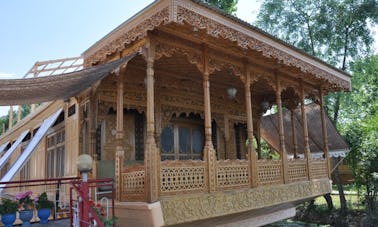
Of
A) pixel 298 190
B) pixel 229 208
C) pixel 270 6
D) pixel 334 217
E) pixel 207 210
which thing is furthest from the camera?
pixel 270 6

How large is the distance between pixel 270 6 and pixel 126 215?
13.3 meters

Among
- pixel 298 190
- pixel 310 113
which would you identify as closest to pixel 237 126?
pixel 310 113

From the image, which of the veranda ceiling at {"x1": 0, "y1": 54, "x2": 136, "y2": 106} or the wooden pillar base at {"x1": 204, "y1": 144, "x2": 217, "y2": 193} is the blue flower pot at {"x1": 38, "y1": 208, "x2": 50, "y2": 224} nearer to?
the veranda ceiling at {"x1": 0, "y1": 54, "x2": 136, "y2": 106}

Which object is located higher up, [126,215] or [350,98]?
[350,98]

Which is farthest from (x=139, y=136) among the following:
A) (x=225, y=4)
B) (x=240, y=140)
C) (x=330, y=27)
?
(x=330, y=27)

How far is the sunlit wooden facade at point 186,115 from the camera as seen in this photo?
495 centimetres

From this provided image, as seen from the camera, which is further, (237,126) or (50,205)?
(237,126)

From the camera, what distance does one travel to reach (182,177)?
513cm

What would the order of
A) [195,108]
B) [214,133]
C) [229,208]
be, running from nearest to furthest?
1. [229,208]
2. [195,108]
3. [214,133]

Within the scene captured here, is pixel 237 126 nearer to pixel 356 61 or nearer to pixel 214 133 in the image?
pixel 214 133

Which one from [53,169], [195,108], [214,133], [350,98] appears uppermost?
[350,98]

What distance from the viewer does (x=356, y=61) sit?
1458 cm

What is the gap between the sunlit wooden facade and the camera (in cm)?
495

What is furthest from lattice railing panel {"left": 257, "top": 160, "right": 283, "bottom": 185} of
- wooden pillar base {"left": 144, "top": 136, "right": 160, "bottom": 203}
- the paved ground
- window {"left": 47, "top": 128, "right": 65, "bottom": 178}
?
window {"left": 47, "top": 128, "right": 65, "bottom": 178}
